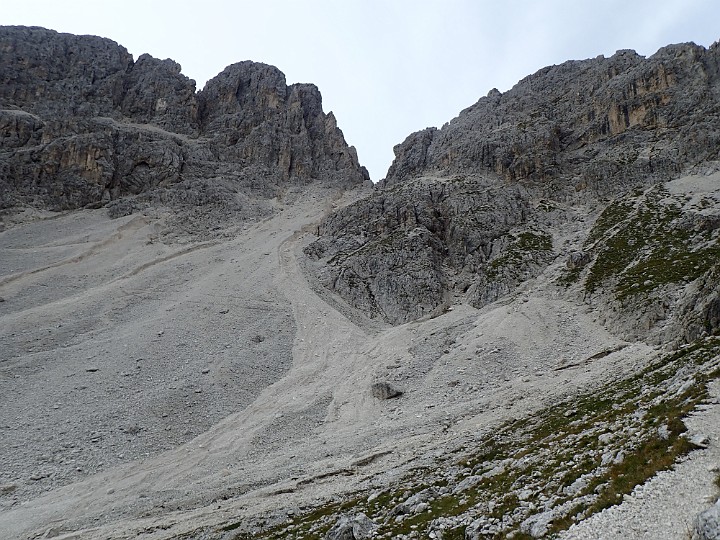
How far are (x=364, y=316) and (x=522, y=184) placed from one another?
150 ft

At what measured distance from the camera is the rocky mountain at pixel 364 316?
2075cm

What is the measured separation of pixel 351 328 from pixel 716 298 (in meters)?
40.5

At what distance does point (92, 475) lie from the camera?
3366 centimetres

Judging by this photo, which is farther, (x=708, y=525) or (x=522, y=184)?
(x=522, y=184)

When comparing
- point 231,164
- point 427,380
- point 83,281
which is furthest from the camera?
Result: point 231,164

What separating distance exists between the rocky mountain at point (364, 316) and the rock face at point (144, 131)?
905 mm

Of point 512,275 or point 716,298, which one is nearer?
point 716,298

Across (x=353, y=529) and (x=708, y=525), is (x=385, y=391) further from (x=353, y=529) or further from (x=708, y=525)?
(x=708, y=525)

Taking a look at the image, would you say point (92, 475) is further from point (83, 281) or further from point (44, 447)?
point (83, 281)

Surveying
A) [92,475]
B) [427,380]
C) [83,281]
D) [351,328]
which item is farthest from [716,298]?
[83,281]

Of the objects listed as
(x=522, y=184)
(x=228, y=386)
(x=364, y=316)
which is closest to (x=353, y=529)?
(x=228, y=386)

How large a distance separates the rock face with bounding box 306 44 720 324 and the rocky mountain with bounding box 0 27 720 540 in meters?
0.49

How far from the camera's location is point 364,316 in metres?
68.4

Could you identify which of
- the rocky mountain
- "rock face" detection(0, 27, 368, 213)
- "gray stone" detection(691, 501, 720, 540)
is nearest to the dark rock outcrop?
the rocky mountain
